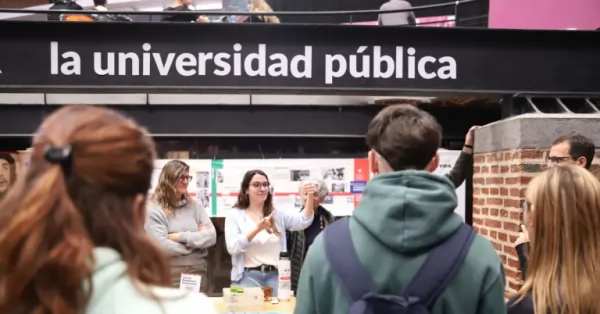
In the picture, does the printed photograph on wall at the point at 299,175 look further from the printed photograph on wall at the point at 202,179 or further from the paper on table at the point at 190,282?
the paper on table at the point at 190,282

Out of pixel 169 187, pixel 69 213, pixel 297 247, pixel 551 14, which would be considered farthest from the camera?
pixel 551 14

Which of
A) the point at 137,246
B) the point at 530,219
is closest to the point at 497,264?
the point at 530,219

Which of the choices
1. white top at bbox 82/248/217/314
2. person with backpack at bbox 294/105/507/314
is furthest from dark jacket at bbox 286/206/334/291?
white top at bbox 82/248/217/314

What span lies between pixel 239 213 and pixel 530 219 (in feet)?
8.92

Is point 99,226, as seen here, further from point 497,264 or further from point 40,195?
point 497,264

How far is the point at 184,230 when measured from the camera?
423 cm

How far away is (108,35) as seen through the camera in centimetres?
399

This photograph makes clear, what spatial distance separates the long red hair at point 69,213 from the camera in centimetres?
93

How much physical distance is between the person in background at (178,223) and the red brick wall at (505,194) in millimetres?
2188

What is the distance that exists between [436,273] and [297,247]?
3076 millimetres

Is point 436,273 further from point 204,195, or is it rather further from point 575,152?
point 204,195

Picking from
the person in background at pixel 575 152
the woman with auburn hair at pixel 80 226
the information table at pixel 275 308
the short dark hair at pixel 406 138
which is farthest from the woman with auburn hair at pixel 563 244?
the information table at pixel 275 308

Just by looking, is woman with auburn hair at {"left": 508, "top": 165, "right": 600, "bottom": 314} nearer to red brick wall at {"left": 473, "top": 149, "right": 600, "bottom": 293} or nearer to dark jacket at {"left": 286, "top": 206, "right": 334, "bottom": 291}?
red brick wall at {"left": 473, "top": 149, "right": 600, "bottom": 293}

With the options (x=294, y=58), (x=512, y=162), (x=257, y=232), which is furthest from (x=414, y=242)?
(x=512, y=162)
